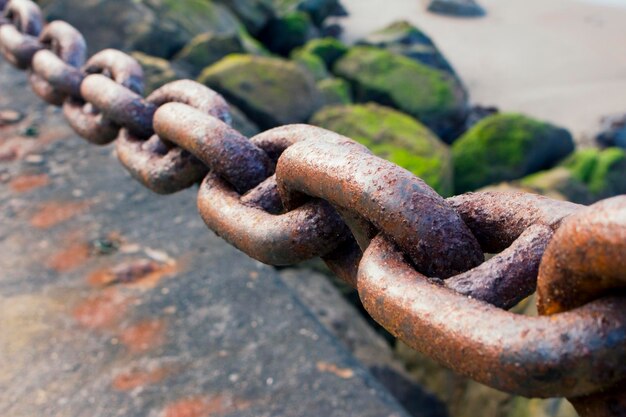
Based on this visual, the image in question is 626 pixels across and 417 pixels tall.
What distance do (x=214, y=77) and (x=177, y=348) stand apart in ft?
11.0

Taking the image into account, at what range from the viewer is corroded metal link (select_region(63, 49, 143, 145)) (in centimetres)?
143

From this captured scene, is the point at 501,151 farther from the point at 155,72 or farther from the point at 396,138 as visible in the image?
the point at 155,72

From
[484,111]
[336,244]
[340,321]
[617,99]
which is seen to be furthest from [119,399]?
[617,99]

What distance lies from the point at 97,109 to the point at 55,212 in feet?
2.30

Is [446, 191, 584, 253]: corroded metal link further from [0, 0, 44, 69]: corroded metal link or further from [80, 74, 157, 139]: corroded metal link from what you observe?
[0, 0, 44, 69]: corroded metal link

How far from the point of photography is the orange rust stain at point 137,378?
1449 millimetres

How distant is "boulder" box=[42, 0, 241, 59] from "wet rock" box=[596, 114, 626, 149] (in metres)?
4.38

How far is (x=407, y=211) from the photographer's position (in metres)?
0.69

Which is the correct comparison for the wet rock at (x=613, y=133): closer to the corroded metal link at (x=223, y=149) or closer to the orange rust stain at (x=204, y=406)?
the orange rust stain at (x=204, y=406)

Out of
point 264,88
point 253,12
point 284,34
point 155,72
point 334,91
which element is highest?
point 155,72

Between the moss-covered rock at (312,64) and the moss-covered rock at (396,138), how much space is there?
6.98 feet

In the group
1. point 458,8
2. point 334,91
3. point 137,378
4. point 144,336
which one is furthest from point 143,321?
point 458,8

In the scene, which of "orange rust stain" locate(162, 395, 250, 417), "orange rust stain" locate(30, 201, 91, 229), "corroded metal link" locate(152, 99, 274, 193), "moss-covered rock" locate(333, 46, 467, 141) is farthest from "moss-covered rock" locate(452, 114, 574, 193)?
"corroded metal link" locate(152, 99, 274, 193)

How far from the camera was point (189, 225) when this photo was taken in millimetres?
2039
